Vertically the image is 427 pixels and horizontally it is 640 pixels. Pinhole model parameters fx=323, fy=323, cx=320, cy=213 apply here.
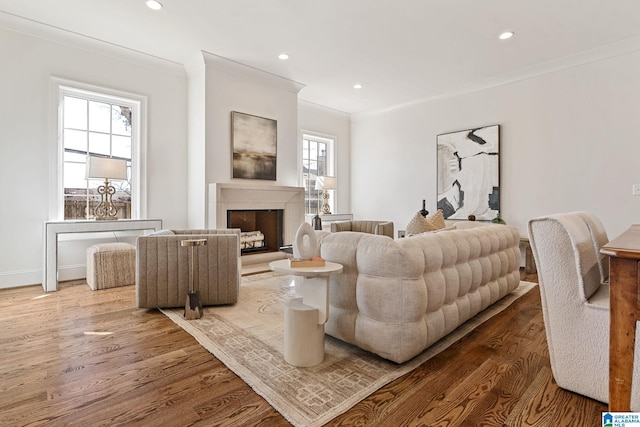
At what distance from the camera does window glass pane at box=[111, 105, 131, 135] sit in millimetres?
4160

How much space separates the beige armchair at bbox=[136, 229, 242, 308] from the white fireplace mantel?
1367 mm

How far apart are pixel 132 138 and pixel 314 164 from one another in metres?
3.17

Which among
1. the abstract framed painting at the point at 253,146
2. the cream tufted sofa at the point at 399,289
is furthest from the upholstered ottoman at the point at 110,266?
the cream tufted sofa at the point at 399,289

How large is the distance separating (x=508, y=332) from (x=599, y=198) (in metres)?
2.77

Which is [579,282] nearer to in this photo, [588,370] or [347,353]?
[588,370]

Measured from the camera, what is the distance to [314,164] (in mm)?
6367

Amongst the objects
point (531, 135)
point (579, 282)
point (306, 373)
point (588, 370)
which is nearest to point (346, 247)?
point (306, 373)

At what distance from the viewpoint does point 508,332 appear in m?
2.33

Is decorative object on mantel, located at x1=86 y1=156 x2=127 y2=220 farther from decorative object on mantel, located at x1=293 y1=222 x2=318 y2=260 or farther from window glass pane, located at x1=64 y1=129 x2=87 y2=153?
decorative object on mantel, located at x1=293 y1=222 x2=318 y2=260

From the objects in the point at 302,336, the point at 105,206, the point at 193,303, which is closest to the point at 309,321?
the point at 302,336

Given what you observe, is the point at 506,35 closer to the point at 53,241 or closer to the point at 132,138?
the point at 132,138

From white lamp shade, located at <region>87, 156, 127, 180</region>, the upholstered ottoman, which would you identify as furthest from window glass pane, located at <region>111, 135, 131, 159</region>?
the upholstered ottoman

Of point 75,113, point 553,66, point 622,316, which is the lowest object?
point 622,316

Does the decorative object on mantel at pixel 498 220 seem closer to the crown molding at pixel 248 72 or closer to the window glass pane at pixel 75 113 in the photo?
the crown molding at pixel 248 72
